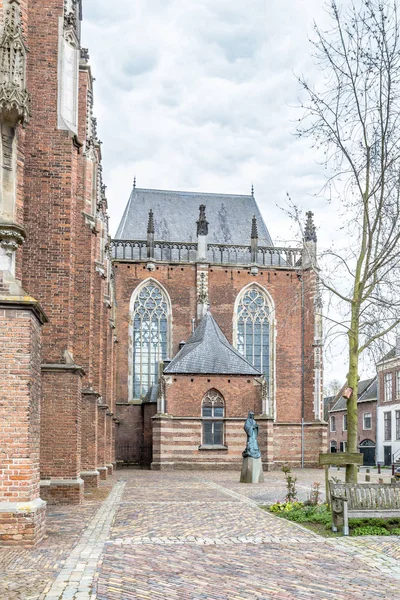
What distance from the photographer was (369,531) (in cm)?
1111

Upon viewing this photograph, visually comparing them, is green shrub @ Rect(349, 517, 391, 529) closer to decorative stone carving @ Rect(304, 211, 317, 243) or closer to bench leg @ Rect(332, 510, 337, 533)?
bench leg @ Rect(332, 510, 337, 533)

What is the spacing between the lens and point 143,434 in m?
38.3

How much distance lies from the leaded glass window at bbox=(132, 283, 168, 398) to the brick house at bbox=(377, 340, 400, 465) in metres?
15.9

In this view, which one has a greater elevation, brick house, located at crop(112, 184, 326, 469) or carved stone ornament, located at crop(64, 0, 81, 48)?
carved stone ornament, located at crop(64, 0, 81, 48)

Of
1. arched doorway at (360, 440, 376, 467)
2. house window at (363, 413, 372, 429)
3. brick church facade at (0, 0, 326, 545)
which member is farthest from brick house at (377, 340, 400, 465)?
brick church facade at (0, 0, 326, 545)

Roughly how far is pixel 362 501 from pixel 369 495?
0.15m

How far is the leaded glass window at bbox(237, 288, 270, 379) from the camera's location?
40.5 meters

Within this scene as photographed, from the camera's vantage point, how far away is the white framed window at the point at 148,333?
39750 millimetres

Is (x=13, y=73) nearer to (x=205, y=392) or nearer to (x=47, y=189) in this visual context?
(x=47, y=189)

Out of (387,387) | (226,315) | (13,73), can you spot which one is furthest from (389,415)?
(13,73)

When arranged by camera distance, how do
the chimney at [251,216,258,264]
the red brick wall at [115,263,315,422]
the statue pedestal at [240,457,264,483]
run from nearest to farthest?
1. the statue pedestal at [240,457,264,483]
2. the red brick wall at [115,263,315,422]
3. the chimney at [251,216,258,264]

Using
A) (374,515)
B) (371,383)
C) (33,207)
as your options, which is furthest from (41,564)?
(371,383)

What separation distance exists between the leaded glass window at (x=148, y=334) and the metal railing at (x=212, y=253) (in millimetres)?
1879

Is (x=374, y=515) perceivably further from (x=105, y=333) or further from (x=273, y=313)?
(x=273, y=313)
